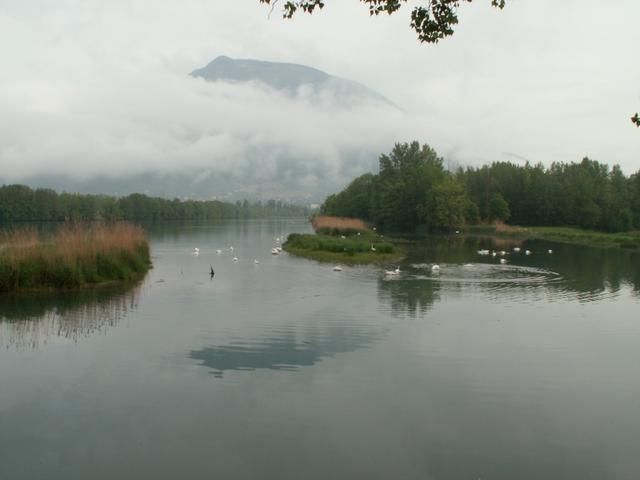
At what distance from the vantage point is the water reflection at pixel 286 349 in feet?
45.1

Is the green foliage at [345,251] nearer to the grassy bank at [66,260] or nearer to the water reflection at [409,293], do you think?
the water reflection at [409,293]

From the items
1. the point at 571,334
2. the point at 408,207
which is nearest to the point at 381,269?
the point at 571,334

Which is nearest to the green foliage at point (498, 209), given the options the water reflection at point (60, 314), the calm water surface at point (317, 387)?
the calm water surface at point (317, 387)

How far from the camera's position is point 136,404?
11023 mm

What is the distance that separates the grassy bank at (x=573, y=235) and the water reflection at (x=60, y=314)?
174 feet

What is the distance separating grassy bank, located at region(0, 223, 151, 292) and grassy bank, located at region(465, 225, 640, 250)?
50.5 m

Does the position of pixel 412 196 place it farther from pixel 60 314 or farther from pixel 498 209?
pixel 60 314

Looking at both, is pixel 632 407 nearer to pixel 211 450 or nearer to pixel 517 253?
pixel 211 450

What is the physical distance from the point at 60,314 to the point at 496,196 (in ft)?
283

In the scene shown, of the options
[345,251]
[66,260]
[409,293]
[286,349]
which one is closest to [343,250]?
[345,251]

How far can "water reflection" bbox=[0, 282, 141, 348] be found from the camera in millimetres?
16406

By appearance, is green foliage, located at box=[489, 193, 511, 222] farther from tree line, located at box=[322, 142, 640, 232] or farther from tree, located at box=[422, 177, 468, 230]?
tree, located at box=[422, 177, 468, 230]

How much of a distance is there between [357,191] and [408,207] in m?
27.4

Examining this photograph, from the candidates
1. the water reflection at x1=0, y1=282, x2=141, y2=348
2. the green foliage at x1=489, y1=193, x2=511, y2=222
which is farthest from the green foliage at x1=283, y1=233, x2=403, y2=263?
the green foliage at x1=489, y1=193, x2=511, y2=222
